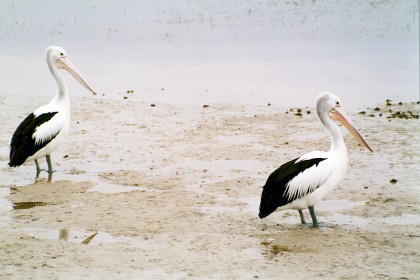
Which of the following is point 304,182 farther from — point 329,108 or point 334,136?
point 329,108

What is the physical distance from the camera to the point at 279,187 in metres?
5.98

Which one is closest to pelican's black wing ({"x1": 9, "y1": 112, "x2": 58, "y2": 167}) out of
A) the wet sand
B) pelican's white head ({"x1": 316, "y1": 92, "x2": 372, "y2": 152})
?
the wet sand

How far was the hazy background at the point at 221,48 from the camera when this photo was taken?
44.9 feet

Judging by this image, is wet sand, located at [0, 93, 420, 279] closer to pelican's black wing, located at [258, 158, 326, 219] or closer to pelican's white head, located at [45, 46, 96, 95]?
pelican's black wing, located at [258, 158, 326, 219]

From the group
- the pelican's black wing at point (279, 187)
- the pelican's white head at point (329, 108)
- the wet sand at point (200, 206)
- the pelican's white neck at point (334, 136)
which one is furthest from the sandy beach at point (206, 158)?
the pelican's white head at point (329, 108)

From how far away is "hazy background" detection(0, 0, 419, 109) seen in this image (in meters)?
13.7

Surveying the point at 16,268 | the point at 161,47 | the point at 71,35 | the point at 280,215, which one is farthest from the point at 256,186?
the point at 71,35

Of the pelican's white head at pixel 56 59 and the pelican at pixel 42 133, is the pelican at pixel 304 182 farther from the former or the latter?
the pelican's white head at pixel 56 59

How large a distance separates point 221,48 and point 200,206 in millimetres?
13181

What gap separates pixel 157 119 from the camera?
11.0 meters

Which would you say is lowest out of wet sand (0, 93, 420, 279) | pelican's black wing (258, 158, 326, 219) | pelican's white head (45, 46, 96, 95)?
wet sand (0, 93, 420, 279)

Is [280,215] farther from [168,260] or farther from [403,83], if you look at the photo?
[403,83]

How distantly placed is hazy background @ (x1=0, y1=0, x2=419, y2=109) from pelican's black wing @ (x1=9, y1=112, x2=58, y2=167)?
4.94 meters

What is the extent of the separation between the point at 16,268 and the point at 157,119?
6200 mm
